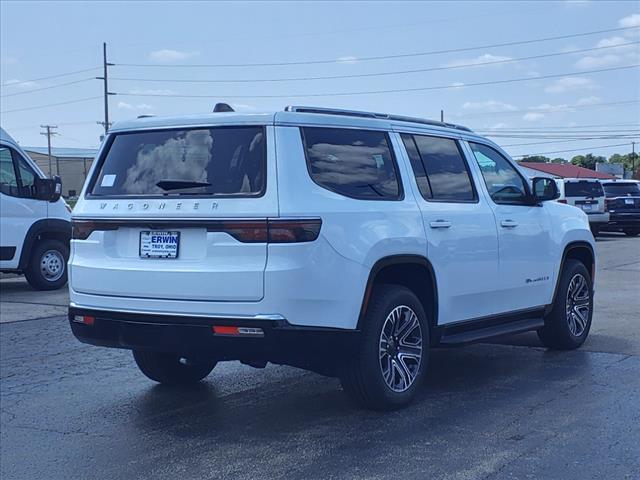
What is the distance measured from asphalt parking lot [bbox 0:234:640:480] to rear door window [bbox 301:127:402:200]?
5.08ft

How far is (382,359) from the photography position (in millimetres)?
5836

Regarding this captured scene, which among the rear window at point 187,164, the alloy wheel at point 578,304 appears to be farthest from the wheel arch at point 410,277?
the alloy wheel at point 578,304

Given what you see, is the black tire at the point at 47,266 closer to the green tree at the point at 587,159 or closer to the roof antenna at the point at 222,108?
the roof antenna at the point at 222,108

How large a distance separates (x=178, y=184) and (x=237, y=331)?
1.06 m

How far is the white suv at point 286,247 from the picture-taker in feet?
17.0

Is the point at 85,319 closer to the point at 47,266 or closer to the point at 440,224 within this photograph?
the point at 440,224

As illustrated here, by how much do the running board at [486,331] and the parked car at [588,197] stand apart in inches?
736

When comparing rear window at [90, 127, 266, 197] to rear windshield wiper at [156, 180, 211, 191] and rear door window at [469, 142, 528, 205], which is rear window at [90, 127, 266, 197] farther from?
rear door window at [469, 142, 528, 205]

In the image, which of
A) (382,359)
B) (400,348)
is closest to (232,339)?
(382,359)

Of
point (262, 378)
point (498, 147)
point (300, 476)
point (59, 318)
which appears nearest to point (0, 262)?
point (59, 318)

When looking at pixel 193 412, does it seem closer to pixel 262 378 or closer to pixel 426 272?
pixel 262 378

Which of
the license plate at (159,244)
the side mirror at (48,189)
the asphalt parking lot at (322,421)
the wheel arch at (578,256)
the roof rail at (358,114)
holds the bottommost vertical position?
the asphalt parking lot at (322,421)

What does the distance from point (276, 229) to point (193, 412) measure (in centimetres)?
177

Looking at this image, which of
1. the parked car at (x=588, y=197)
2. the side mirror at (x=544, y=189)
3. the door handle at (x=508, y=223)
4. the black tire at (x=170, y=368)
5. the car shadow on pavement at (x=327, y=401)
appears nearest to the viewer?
the car shadow on pavement at (x=327, y=401)
